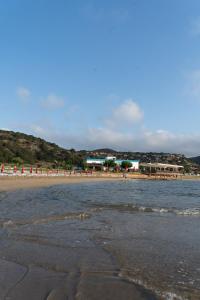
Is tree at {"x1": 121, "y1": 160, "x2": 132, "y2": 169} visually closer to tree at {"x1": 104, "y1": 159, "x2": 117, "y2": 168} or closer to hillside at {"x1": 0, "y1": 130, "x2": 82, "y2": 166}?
tree at {"x1": 104, "y1": 159, "x2": 117, "y2": 168}

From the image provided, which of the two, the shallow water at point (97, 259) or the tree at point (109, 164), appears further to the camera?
the tree at point (109, 164)

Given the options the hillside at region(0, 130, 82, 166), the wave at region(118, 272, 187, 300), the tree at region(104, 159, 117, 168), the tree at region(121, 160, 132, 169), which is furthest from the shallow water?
the tree at region(121, 160, 132, 169)

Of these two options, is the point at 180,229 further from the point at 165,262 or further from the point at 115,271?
the point at 115,271

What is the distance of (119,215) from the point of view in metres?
13.1

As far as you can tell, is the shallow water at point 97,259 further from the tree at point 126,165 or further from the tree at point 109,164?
the tree at point 126,165

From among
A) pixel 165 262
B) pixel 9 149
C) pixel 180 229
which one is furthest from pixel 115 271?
pixel 9 149

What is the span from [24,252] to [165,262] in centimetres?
260

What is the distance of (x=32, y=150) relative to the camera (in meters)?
102

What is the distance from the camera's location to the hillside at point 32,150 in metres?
86.8

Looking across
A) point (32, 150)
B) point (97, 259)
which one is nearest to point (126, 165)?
point (32, 150)

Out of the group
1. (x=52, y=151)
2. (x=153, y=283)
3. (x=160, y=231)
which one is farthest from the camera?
(x=52, y=151)

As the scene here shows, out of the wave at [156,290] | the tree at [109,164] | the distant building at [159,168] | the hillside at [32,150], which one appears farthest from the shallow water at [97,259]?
the distant building at [159,168]

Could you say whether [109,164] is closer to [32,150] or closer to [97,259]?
[32,150]

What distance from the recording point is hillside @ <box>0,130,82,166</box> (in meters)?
86.8
